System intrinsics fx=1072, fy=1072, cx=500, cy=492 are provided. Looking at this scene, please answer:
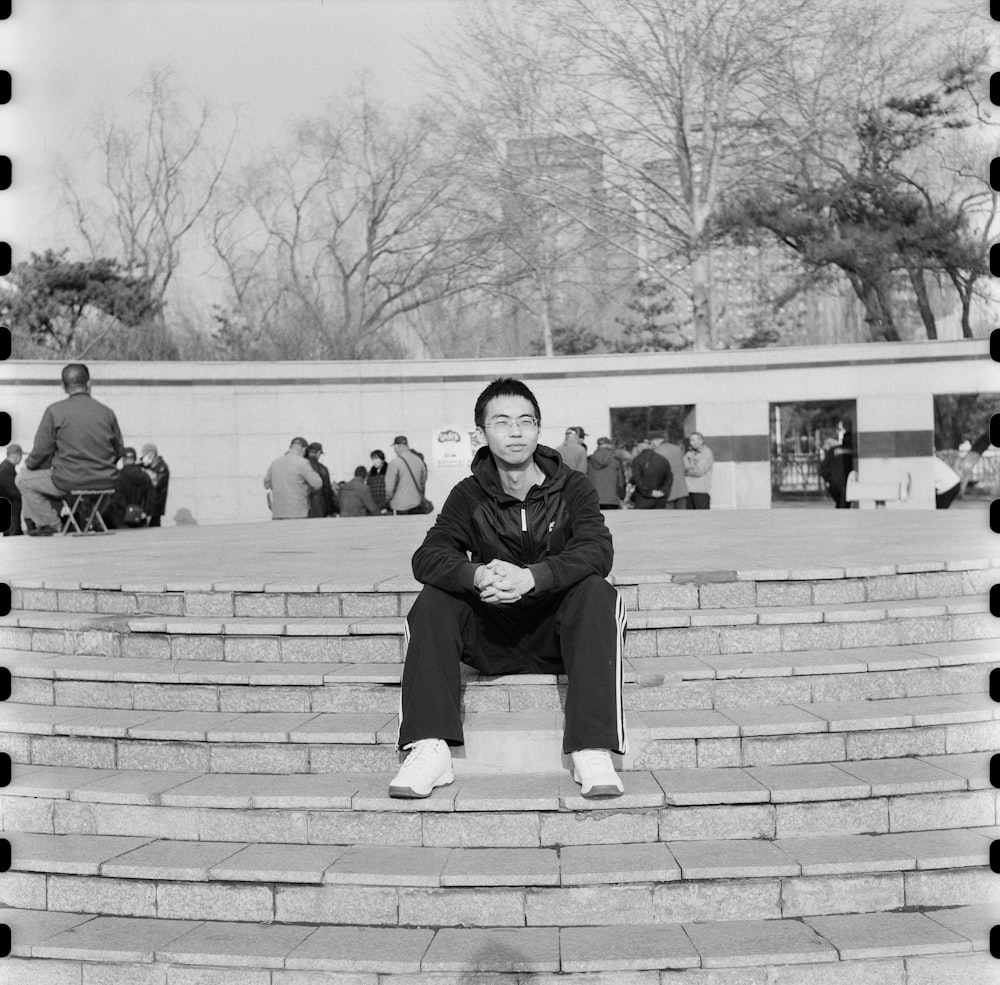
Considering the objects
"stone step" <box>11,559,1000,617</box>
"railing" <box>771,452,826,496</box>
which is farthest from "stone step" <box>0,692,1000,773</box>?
"railing" <box>771,452,826,496</box>

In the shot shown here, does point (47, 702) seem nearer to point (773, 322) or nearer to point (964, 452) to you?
point (964, 452)

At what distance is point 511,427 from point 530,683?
3.54 ft

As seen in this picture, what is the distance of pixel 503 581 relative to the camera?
3.92 meters

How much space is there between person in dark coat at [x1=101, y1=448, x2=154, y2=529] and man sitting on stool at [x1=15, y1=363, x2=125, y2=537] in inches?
113

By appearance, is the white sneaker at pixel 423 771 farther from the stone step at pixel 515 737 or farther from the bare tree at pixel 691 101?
the bare tree at pixel 691 101

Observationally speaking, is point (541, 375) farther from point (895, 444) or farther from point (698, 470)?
point (895, 444)

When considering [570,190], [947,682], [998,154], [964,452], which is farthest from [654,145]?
[998,154]

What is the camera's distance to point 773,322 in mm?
33344

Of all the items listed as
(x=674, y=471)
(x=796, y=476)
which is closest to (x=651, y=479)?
(x=674, y=471)

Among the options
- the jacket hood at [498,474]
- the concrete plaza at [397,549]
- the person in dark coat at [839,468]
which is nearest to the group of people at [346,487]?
the concrete plaza at [397,549]

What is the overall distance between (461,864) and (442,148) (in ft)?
103

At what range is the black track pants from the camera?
3863 millimetres

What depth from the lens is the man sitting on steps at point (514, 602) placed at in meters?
3.87

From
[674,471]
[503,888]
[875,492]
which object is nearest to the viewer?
[503,888]
